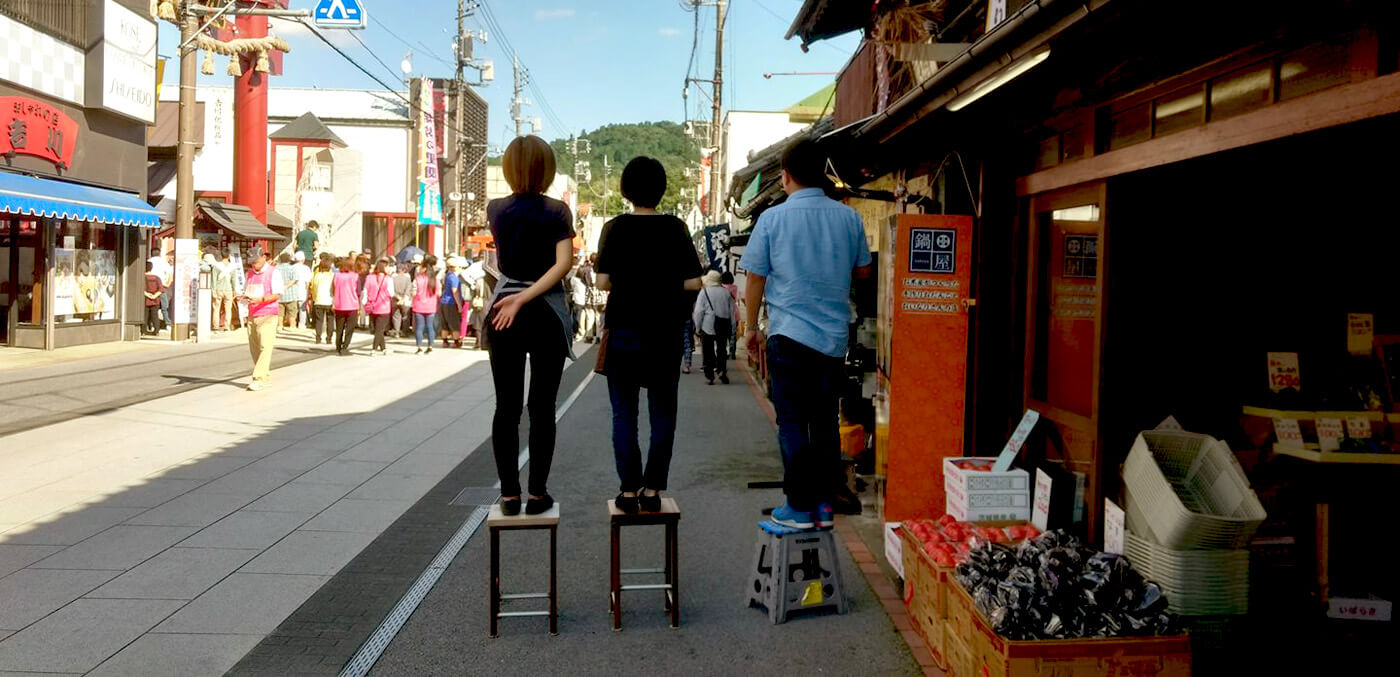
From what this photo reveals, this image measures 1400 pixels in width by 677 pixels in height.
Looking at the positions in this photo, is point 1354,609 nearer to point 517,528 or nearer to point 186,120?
point 517,528

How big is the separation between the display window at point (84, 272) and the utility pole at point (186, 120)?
1.59 meters

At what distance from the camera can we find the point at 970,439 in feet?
20.4

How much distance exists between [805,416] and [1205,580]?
1.77m

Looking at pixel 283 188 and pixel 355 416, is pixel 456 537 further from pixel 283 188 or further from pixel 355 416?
pixel 283 188

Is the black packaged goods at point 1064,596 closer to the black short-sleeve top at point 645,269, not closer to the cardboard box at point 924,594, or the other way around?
the cardboard box at point 924,594

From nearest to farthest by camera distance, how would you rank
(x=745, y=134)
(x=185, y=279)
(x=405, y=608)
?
(x=405, y=608)
(x=185, y=279)
(x=745, y=134)

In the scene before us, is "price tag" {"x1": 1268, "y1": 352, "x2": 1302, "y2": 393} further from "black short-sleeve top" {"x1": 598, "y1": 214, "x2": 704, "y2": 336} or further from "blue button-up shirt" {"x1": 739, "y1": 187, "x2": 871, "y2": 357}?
"black short-sleeve top" {"x1": 598, "y1": 214, "x2": 704, "y2": 336}

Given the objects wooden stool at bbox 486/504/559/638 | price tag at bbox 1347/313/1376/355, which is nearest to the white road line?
wooden stool at bbox 486/504/559/638

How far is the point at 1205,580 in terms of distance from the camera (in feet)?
13.1

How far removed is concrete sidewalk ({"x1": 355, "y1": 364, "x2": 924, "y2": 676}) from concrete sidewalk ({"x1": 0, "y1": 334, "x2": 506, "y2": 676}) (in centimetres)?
81

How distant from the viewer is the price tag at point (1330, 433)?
15.1ft

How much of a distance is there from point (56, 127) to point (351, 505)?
45.6 feet

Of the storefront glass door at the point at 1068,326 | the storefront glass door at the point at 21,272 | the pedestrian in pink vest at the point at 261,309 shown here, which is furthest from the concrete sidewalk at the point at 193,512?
the storefront glass door at the point at 21,272

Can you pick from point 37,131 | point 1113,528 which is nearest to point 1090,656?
point 1113,528
